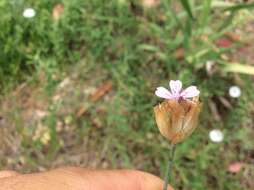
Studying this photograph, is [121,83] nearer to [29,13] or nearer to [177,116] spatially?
[29,13]

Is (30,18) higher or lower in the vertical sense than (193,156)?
higher

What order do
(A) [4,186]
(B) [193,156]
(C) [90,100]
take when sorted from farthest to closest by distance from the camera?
1. (C) [90,100]
2. (B) [193,156]
3. (A) [4,186]

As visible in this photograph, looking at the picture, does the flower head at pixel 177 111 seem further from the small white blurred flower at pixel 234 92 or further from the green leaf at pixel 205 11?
the small white blurred flower at pixel 234 92

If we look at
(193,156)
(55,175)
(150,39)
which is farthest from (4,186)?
(150,39)

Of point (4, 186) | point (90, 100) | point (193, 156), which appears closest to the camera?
point (4, 186)

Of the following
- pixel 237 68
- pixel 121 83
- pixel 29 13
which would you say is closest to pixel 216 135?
pixel 237 68

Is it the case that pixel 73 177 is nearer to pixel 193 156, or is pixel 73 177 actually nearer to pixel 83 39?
pixel 193 156
